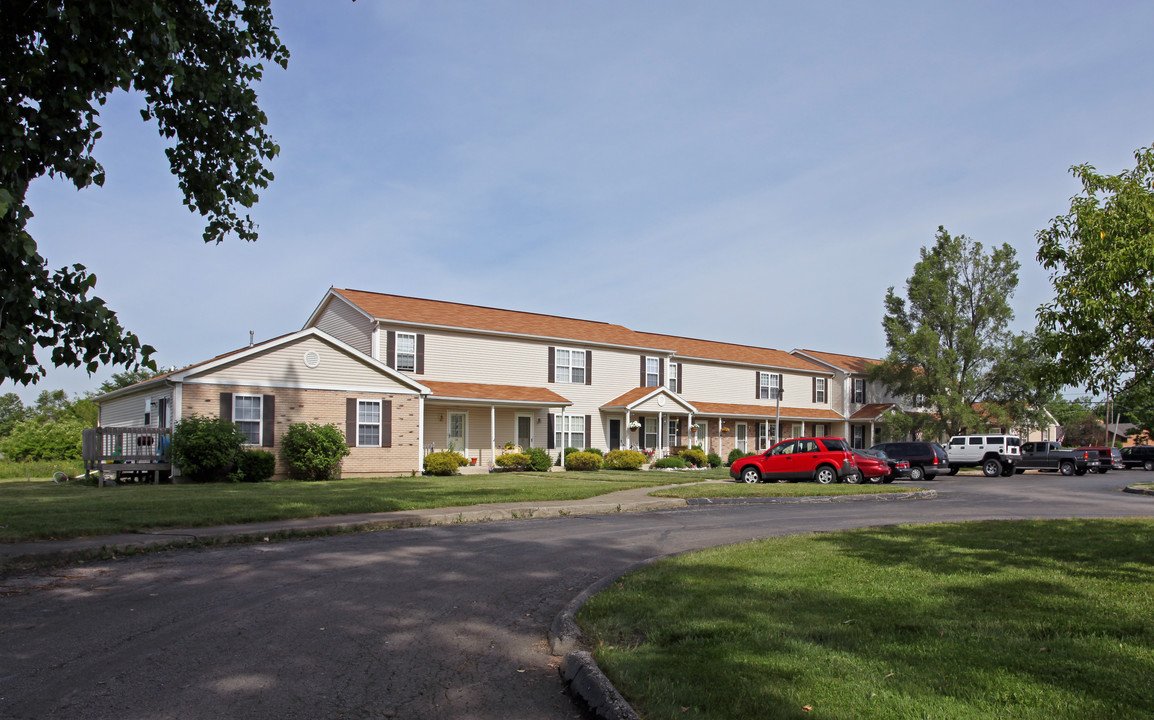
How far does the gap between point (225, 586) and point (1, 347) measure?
3.22m

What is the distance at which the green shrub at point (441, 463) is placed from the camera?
91.8ft

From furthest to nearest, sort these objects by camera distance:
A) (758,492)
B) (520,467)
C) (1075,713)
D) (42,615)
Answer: (520,467)
(758,492)
(42,615)
(1075,713)

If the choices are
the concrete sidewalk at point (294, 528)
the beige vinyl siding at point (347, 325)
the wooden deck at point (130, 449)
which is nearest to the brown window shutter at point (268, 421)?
the wooden deck at point (130, 449)

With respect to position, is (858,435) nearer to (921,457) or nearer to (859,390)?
(859,390)

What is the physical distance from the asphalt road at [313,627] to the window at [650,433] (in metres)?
25.8

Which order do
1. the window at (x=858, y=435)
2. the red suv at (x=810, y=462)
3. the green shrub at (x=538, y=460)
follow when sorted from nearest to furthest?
the red suv at (x=810, y=462) → the green shrub at (x=538, y=460) → the window at (x=858, y=435)

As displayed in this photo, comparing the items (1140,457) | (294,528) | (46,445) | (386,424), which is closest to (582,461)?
(386,424)

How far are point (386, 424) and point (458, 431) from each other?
438 centimetres

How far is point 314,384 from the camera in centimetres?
2581

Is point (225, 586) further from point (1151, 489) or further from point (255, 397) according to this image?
point (1151, 489)

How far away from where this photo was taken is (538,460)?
31469 mm

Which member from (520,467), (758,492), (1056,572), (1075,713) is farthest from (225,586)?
(520,467)

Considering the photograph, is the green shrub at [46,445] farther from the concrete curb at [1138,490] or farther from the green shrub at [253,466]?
the concrete curb at [1138,490]

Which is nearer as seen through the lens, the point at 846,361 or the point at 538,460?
the point at 538,460
